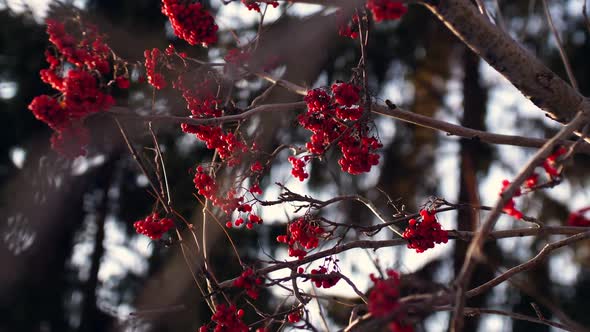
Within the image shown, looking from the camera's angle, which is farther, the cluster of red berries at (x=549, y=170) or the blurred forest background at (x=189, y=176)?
the blurred forest background at (x=189, y=176)

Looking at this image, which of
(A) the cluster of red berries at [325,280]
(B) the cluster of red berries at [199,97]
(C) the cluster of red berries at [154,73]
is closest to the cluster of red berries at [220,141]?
(B) the cluster of red berries at [199,97]

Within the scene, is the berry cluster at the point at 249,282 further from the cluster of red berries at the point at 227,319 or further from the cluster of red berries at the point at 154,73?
the cluster of red berries at the point at 154,73

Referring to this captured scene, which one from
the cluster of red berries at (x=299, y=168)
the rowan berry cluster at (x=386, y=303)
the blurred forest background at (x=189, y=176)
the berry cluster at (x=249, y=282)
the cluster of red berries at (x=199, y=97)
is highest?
the blurred forest background at (x=189, y=176)

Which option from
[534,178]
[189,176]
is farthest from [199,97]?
[189,176]

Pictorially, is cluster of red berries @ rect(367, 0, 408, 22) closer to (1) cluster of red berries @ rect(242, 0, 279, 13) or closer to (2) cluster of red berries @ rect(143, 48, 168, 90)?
(1) cluster of red berries @ rect(242, 0, 279, 13)

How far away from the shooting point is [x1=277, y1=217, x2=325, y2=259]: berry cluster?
334 centimetres

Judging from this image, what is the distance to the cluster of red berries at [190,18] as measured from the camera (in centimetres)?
303

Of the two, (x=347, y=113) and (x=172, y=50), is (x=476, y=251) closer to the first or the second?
(x=347, y=113)

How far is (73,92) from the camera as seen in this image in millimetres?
2535

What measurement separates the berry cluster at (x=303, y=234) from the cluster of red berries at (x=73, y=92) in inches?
43.0

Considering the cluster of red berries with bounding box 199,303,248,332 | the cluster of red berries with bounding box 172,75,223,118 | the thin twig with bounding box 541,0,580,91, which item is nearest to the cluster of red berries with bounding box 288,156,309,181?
the cluster of red berries with bounding box 172,75,223,118

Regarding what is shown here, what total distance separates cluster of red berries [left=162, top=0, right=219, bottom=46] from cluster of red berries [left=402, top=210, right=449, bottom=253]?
1301 mm

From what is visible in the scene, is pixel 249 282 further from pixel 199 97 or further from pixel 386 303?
pixel 199 97

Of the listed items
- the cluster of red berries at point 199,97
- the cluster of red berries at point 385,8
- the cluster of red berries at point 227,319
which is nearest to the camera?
the cluster of red berries at point 385,8
